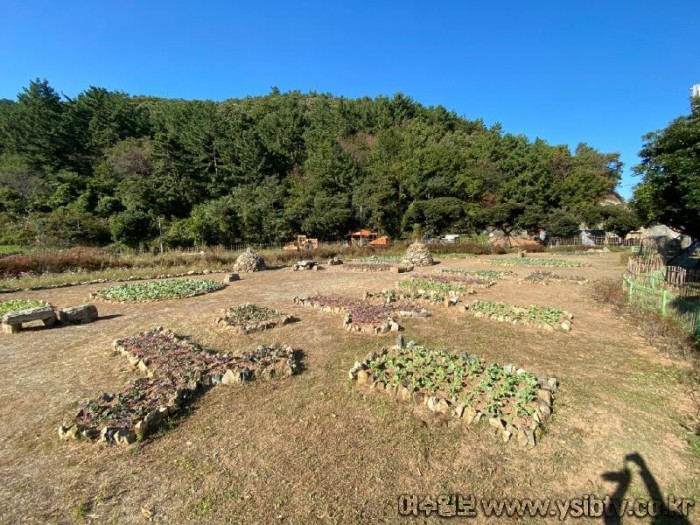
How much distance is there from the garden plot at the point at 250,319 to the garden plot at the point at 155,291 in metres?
3.95

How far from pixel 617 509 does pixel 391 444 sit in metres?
1.97

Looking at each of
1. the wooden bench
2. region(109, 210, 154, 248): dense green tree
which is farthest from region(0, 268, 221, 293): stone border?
region(109, 210, 154, 248): dense green tree

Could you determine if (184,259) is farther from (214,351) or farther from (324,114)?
(324,114)

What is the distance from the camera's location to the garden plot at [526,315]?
7699 mm

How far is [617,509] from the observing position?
2.84 meters

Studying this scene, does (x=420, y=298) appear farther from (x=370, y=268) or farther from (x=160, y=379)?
(x=370, y=268)

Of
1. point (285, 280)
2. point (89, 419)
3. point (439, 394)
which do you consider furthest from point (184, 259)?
point (439, 394)

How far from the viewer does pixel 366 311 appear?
29.1 ft

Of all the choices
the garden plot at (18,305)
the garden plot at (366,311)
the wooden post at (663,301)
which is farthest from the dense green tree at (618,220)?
the garden plot at (18,305)

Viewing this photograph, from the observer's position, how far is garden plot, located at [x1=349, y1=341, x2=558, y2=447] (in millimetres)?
3963

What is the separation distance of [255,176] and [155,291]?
36256 millimetres

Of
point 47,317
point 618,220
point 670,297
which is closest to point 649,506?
point 670,297

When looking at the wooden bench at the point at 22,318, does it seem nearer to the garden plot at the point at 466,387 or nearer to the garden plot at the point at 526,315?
the garden plot at the point at 466,387

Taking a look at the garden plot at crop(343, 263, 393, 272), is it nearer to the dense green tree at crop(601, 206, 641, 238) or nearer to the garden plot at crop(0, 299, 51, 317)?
the garden plot at crop(0, 299, 51, 317)
